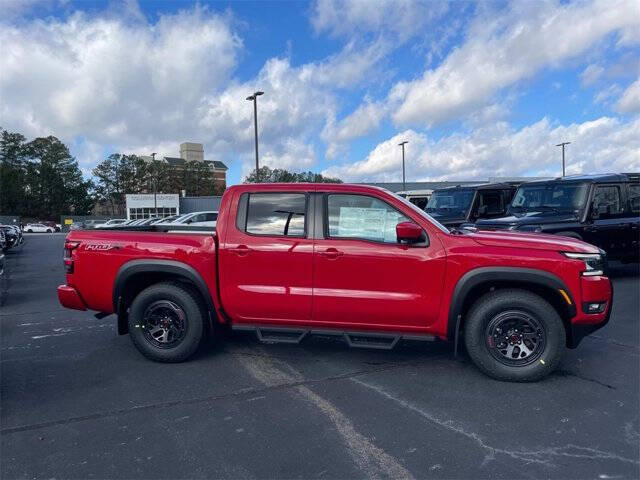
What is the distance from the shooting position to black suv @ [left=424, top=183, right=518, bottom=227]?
12.6m

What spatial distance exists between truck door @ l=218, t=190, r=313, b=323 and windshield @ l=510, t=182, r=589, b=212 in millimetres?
6726

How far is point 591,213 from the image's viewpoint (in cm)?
900

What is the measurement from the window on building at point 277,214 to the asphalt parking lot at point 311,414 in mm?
1389

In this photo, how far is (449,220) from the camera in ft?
41.1

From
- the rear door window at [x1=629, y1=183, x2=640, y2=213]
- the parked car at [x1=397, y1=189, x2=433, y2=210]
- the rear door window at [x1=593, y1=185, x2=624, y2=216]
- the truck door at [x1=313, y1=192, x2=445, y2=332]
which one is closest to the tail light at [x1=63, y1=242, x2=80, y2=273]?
the truck door at [x1=313, y1=192, x2=445, y2=332]

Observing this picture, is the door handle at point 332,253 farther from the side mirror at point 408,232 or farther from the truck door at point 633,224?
the truck door at point 633,224

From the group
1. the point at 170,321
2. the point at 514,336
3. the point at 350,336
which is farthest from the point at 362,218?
the point at 170,321

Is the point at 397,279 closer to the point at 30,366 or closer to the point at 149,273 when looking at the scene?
the point at 149,273

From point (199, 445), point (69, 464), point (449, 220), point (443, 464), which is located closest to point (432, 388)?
point (443, 464)

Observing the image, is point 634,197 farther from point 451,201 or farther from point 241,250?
point 241,250

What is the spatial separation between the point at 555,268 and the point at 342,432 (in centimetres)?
234

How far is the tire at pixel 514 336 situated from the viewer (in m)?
4.21

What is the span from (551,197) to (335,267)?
23.0 feet

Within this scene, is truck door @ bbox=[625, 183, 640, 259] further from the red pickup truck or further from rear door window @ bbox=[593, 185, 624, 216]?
the red pickup truck
